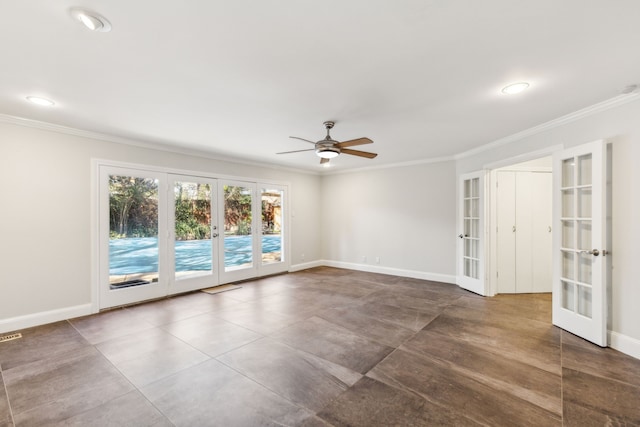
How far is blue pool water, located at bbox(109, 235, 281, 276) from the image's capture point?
14.2 feet

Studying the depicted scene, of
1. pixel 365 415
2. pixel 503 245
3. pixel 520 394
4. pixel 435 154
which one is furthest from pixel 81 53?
pixel 503 245

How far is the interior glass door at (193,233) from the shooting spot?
16.3 feet

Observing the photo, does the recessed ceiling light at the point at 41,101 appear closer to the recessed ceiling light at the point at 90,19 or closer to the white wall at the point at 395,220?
the recessed ceiling light at the point at 90,19

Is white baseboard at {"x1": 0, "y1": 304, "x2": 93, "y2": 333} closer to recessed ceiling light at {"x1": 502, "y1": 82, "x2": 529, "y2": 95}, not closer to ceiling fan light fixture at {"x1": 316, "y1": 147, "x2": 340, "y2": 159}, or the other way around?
ceiling fan light fixture at {"x1": 316, "y1": 147, "x2": 340, "y2": 159}

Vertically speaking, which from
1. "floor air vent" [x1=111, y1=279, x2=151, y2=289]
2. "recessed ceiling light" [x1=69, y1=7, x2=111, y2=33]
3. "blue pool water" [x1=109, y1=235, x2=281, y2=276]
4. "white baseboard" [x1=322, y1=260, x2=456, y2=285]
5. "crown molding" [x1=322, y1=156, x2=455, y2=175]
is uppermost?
"recessed ceiling light" [x1=69, y1=7, x2=111, y2=33]

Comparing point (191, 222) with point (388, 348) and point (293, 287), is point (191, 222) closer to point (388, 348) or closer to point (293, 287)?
point (293, 287)

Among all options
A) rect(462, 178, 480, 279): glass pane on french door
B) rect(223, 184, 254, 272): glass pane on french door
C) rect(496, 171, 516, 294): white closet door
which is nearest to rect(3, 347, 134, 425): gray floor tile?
rect(223, 184, 254, 272): glass pane on french door

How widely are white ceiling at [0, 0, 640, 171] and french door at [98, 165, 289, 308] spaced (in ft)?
3.82

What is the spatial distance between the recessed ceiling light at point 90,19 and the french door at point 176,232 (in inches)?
120

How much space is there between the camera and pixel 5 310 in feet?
11.2

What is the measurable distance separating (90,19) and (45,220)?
3.26 metres

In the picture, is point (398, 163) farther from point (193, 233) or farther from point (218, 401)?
point (218, 401)

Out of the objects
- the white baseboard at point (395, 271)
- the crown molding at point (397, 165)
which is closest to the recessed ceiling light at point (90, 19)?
the crown molding at point (397, 165)

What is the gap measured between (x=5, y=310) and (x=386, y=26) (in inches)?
203
